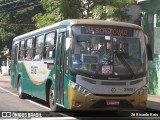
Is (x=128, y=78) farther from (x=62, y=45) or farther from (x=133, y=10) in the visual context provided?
(x=133, y=10)

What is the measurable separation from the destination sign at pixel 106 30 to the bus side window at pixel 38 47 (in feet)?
11.3

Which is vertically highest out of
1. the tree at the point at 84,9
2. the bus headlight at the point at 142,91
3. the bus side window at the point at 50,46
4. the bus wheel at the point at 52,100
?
the tree at the point at 84,9

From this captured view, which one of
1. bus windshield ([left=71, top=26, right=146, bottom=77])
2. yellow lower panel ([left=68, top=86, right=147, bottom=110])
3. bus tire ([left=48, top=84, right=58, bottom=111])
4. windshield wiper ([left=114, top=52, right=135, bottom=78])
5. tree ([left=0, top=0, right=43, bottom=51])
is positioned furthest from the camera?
tree ([left=0, top=0, right=43, bottom=51])

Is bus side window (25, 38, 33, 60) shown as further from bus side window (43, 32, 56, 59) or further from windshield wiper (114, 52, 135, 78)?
windshield wiper (114, 52, 135, 78)

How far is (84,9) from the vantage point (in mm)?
22141

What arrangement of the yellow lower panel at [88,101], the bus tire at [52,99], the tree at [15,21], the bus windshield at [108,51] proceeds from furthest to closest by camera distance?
the tree at [15,21] < the bus tire at [52,99] < the bus windshield at [108,51] < the yellow lower panel at [88,101]

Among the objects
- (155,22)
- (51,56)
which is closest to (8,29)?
(155,22)

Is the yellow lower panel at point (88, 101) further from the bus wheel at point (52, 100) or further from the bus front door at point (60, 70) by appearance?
the bus wheel at point (52, 100)

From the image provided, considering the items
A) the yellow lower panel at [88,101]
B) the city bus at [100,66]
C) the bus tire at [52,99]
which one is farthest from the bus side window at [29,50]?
the yellow lower panel at [88,101]

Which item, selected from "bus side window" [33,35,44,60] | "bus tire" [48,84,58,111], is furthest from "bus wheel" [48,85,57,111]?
"bus side window" [33,35,44,60]

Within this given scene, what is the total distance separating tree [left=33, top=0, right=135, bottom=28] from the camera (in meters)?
21.0

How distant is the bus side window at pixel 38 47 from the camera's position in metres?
14.9

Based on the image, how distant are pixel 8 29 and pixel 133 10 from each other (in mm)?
23102

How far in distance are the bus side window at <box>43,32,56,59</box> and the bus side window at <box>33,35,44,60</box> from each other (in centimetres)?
58
